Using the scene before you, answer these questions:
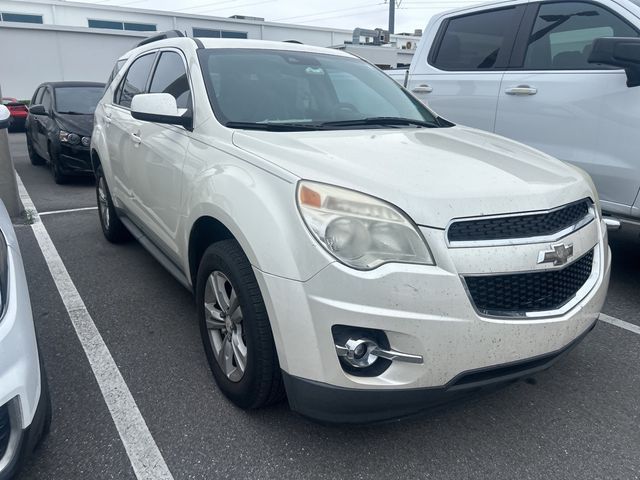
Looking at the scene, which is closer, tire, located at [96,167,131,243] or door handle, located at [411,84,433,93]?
tire, located at [96,167,131,243]

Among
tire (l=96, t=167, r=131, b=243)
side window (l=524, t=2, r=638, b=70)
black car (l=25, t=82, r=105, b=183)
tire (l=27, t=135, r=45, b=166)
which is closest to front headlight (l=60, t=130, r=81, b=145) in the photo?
black car (l=25, t=82, r=105, b=183)

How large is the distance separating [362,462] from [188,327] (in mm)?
1587

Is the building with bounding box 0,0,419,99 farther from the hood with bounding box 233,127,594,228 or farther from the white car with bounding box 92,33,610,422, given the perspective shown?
the white car with bounding box 92,33,610,422

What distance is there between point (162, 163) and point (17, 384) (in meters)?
1.76

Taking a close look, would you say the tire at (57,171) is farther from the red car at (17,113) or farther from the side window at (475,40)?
the red car at (17,113)

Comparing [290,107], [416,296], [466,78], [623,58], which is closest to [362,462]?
[416,296]

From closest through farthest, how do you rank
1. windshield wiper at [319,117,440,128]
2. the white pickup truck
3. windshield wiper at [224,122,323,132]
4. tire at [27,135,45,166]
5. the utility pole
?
windshield wiper at [224,122,323,132]
windshield wiper at [319,117,440,128]
the white pickup truck
the utility pole
tire at [27,135,45,166]

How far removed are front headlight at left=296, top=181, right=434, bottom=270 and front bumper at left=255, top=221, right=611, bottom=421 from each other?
0.15 feet

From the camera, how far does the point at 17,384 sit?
5.47 feet

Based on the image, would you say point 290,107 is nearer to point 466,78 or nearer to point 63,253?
point 466,78

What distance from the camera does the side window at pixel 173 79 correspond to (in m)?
3.15

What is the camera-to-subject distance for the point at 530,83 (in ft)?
13.7

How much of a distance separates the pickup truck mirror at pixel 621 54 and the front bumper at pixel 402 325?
2045 millimetres

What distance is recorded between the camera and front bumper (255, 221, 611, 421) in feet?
6.09
